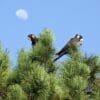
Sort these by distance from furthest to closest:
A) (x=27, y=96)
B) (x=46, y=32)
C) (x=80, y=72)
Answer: (x=46, y=32), (x=80, y=72), (x=27, y=96)

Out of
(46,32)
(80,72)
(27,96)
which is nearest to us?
(27,96)

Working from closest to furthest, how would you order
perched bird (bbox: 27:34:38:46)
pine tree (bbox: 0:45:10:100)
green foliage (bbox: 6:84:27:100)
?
1. green foliage (bbox: 6:84:27:100)
2. pine tree (bbox: 0:45:10:100)
3. perched bird (bbox: 27:34:38:46)

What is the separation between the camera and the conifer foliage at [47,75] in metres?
3.01

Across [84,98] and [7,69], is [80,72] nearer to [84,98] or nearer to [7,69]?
[84,98]

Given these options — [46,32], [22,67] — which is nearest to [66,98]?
[22,67]

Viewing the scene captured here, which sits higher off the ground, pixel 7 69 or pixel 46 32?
pixel 46 32

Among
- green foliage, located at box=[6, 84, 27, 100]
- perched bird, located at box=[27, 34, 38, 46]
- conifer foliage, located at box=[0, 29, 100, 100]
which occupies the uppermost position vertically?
perched bird, located at box=[27, 34, 38, 46]

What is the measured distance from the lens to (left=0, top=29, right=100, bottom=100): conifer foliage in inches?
119

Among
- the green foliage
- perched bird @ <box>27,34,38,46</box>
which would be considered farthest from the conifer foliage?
perched bird @ <box>27,34,38,46</box>

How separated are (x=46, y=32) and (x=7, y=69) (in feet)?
1.29

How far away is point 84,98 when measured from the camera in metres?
3.15

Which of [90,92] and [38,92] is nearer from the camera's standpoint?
[38,92]

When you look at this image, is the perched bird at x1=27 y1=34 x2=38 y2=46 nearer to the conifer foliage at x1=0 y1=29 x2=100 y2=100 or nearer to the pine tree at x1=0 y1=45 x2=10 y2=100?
the conifer foliage at x1=0 y1=29 x2=100 y2=100

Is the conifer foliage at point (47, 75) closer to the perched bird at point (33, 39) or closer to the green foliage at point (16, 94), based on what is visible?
the green foliage at point (16, 94)
